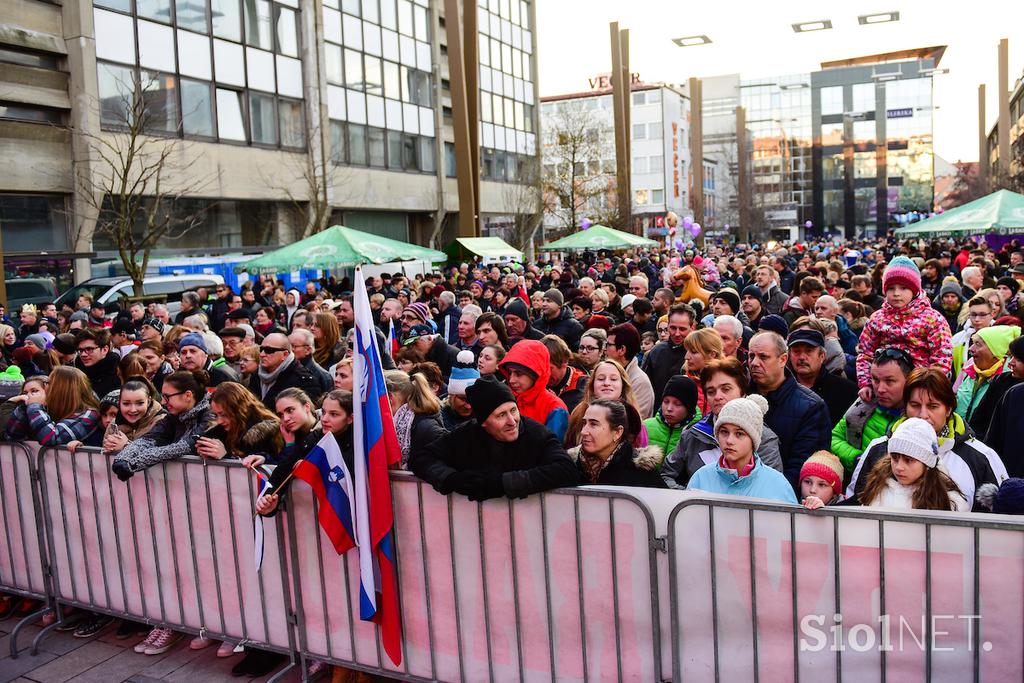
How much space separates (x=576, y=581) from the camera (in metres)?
3.95

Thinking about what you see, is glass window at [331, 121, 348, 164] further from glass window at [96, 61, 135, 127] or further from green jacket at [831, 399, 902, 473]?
green jacket at [831, 399, 902, 473]

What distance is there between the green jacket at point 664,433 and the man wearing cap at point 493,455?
48.9 inches

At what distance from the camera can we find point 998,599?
320cm

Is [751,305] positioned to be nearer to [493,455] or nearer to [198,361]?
[198,361]

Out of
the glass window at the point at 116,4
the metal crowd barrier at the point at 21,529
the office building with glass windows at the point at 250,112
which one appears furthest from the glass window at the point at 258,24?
the metal crowd barrier at the point at 21,529

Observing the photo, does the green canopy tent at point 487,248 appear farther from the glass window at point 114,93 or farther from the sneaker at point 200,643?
the sneaker at point 200,643

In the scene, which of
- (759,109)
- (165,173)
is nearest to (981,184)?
(759,109)

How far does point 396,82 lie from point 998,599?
132ft

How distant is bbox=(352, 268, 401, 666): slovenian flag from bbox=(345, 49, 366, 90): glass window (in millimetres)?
34972

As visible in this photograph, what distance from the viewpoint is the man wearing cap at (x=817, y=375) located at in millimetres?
5949

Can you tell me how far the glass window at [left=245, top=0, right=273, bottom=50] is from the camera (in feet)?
103

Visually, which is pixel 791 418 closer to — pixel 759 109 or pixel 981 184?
pixel 981 184

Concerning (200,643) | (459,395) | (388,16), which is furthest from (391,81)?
(200,643)

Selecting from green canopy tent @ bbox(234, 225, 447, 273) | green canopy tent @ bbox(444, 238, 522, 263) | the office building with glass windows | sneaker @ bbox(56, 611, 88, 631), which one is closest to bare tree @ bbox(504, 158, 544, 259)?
the office building with glass windows
